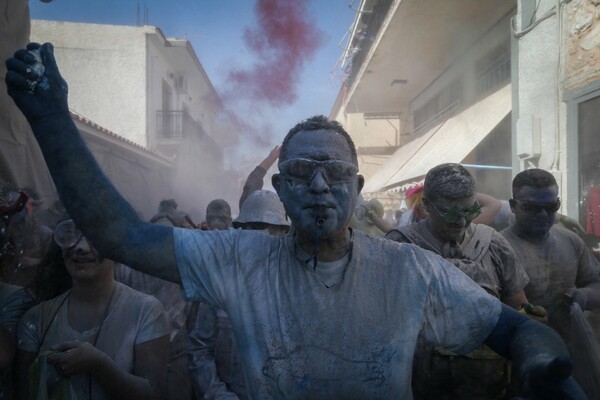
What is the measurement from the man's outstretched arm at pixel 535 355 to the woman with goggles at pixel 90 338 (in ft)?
5.47

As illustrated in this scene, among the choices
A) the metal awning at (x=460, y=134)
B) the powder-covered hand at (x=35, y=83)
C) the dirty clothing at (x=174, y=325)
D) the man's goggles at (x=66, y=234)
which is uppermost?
the metal awning at (x=460, y=134)

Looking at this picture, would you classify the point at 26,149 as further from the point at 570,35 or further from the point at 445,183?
the point at 570,35

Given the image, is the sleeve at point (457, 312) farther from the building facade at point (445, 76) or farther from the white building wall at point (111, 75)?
the white building wall at point (111, 75)

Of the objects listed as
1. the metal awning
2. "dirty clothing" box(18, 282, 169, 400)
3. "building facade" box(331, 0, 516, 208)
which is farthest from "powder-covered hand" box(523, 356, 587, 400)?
the metal awning

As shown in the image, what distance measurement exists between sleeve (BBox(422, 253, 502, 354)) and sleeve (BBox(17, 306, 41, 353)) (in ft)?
6.26

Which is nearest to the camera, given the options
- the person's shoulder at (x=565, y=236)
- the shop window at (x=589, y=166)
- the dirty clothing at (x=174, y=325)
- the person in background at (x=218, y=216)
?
the dirty clothing at (x=174, y=325)

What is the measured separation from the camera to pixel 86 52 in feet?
66.8

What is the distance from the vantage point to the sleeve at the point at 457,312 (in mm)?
1538

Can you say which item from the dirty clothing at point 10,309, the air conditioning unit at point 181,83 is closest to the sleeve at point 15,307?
the dirty clothing at point 10,309

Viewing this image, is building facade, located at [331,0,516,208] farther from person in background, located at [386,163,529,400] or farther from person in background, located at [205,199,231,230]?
person in background, located at [386,163,529,400]

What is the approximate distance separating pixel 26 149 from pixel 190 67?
23547mm

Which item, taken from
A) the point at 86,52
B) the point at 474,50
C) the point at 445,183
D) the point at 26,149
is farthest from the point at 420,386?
the point at 86,52

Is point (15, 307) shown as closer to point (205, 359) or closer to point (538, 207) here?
point (205, 359)

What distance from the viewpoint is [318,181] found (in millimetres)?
1588
